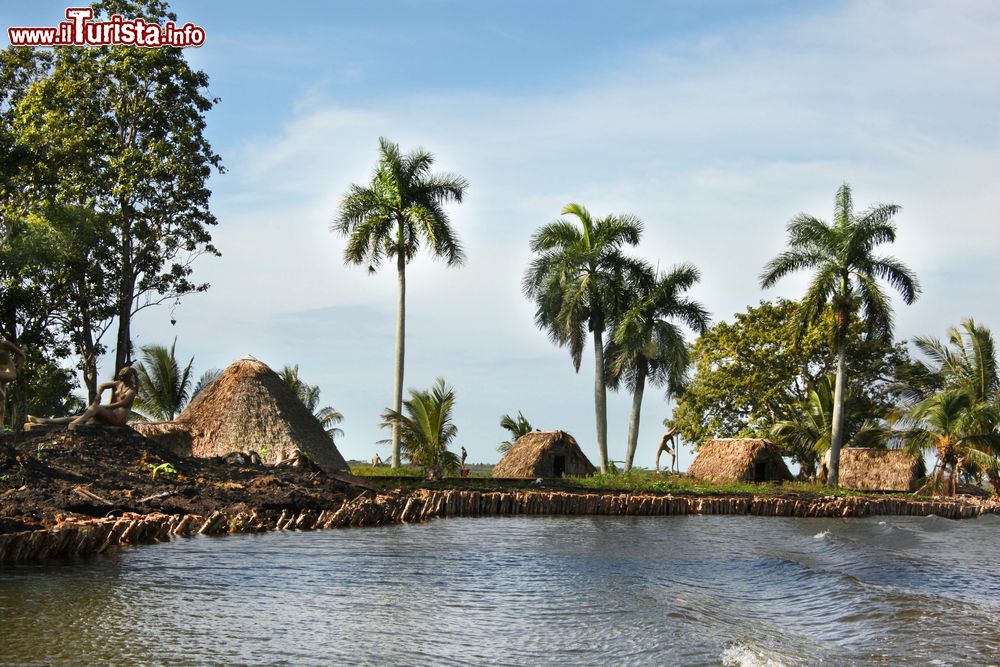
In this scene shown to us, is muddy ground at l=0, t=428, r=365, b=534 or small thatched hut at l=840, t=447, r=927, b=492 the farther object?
small thatched hut at l=840, t=447, r=927, b=492

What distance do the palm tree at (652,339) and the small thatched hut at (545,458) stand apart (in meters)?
3.46

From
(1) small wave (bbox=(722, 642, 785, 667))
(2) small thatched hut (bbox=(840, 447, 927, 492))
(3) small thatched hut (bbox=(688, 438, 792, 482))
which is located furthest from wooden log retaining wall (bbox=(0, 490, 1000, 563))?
(3) small thatched hut (bbox=(688, 438, 792, 482))

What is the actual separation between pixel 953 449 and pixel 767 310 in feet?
38.9

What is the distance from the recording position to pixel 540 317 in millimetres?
40438

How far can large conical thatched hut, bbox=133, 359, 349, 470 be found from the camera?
24.4 m

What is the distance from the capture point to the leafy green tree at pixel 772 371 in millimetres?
42281

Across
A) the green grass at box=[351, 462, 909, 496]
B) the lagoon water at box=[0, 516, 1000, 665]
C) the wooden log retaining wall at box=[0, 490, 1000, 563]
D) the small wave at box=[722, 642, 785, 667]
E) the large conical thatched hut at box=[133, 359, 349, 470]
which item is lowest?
the small wave at box=[722, 642, 785, 667]

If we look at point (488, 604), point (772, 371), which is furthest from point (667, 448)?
point (488, 604)

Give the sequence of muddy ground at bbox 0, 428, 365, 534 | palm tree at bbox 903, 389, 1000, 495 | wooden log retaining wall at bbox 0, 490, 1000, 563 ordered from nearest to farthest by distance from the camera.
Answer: wooden log retaining wall at bbox 0, 490, 1000, 563 < muddy ground at bbox 0, 428, 365, 534 < palm tree at bbox 903, 389, 1000, 495

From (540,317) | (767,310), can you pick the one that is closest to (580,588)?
(540,317)

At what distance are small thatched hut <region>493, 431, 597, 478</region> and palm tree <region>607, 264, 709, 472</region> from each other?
3.46m

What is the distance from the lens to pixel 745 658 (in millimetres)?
8312

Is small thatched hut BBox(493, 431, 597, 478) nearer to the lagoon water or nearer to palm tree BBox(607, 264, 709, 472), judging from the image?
palm tree BBox(607, 264, 709, 472)

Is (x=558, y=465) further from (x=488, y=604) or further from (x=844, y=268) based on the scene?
(x=488, y=604)
